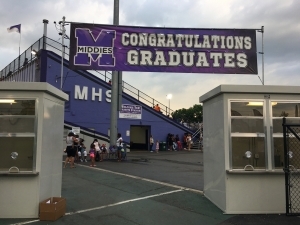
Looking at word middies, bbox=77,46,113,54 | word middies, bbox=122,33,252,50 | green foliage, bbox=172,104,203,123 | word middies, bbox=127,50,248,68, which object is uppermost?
green foliage, bbox=172,104,203,123

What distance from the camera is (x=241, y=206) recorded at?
646 centimetres

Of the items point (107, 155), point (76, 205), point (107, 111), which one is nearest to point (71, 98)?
point (107, 111)

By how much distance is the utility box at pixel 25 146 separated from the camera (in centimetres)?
595

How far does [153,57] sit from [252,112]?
7.88 metres

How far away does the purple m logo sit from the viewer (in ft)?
45.5

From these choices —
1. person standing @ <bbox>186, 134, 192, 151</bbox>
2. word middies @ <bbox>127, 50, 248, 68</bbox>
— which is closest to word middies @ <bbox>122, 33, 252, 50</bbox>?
word middies @ <bbox>127, 50, 248, 68</bbox>

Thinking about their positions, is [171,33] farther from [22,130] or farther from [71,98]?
[71,98]

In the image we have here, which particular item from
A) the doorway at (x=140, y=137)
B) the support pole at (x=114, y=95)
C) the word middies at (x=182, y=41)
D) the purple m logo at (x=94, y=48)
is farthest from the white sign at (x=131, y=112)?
the word middies at (x=182, y=41)

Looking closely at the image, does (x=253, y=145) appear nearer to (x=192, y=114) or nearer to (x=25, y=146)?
(x=25, y=146)

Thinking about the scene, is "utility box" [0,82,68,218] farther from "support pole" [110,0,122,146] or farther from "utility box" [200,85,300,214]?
"support pole" [110,0,122,146]

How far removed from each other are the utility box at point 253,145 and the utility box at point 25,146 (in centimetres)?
382

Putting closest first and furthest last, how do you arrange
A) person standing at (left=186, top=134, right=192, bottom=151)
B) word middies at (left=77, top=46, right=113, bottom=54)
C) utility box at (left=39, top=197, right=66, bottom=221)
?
1. utility box at (left=39, top=197, right=66, bottom=221)
2. word middies at (left=77, top=46, right=113, bottom=54)
3. person standing at (left=186, top=134, right=192, bottom=151)

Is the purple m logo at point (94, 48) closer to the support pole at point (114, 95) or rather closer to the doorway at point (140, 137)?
the support pole at point (114, 95)

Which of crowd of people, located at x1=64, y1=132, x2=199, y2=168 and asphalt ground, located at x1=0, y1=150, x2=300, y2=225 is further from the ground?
crowd of people, located at x1=64, y1=132, x2=199, y2=168
